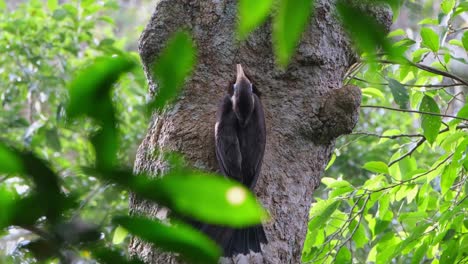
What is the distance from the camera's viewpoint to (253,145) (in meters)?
2.89

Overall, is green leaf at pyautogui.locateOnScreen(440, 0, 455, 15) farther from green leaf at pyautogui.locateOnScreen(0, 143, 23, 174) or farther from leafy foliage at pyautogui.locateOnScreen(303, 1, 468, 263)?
green leaf at pyautogui.locateOnScreen(0, 143, 23, 174)

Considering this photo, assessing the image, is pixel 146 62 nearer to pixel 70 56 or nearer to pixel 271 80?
pixel 271 80

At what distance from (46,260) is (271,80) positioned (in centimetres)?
248

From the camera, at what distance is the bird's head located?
2982mm

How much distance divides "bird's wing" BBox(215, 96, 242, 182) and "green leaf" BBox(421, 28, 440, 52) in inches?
Result: 39.6

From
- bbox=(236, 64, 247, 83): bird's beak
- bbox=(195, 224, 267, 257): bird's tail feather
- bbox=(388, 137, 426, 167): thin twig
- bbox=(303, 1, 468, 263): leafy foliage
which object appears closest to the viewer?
bbox=(195, 224, 267, 257): bird's tail feather

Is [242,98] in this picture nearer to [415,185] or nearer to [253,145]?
[253,145]

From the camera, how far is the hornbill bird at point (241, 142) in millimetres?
2641

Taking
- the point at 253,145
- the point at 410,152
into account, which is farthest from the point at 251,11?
the point at 410,152

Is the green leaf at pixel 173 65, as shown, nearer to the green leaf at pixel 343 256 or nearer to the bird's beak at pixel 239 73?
the bird's beak at pixel 239 73

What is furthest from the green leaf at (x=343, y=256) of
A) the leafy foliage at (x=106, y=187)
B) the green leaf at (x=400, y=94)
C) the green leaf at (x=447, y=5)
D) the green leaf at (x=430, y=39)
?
the leafy foliage at (x=106, y=187)

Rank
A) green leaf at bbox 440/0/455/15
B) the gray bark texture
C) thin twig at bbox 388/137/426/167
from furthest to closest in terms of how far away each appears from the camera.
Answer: thin twig at bbox 388/137/426/167, green leaf at bbox 440/0/455/15, the gray bark texture

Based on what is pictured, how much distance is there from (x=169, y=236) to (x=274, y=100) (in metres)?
2.43

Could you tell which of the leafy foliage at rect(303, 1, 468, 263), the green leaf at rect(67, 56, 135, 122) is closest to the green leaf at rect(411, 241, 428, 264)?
the leafy foliage at rect(303, 1, 468, 263)
